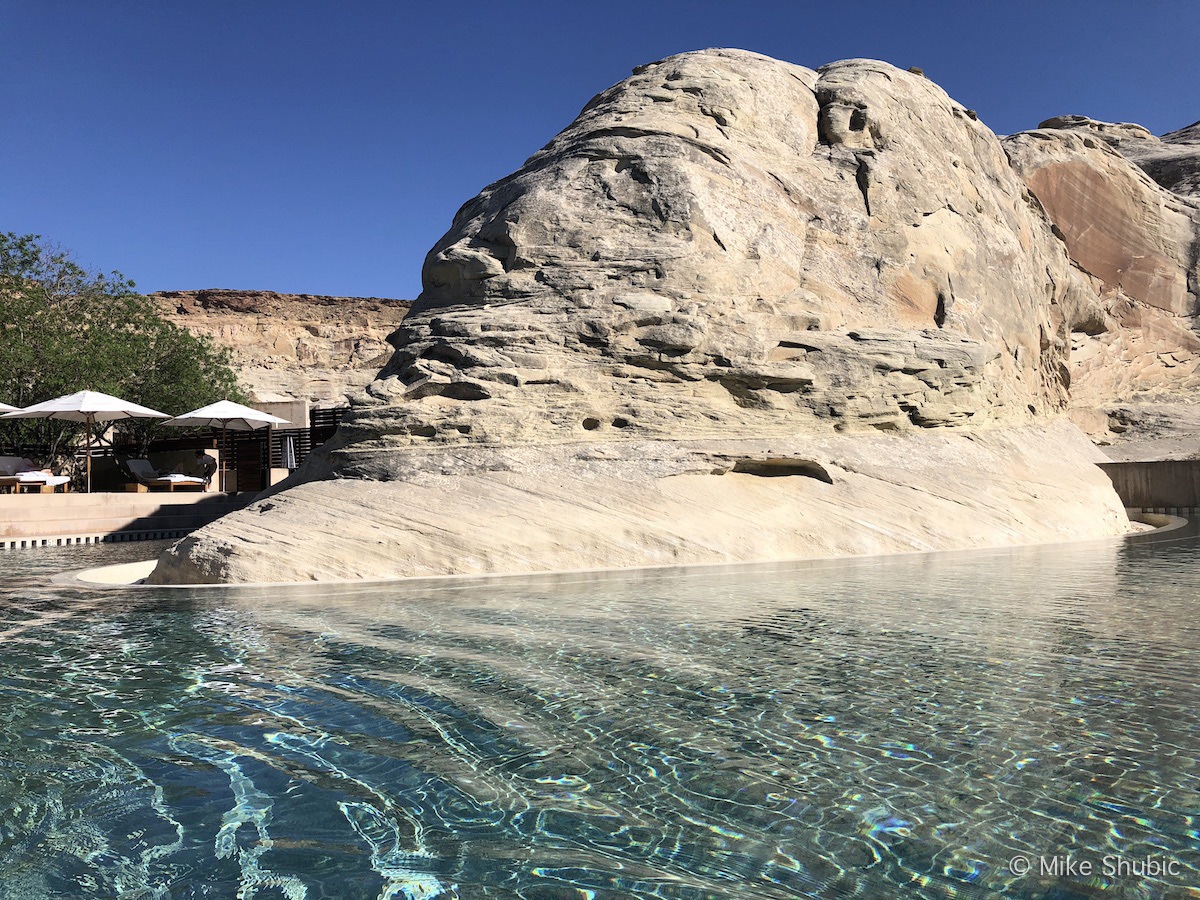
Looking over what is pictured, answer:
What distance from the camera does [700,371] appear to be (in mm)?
12359

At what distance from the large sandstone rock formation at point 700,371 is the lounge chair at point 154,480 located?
10.1 meters

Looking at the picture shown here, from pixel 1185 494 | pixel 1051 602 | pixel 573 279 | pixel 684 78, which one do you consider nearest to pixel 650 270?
pixel 573 279

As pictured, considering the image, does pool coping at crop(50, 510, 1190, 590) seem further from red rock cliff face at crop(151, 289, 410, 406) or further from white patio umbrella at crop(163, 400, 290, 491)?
red rock cliff face at crop(151, 289, 410, 406)

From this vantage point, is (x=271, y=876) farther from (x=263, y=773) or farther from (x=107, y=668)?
(x=107, y=668)

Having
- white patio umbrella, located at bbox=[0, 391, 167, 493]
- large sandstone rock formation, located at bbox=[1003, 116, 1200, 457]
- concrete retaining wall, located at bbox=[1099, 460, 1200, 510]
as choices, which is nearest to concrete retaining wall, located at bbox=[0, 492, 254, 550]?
white patio umbrella, located at bbox=[0, 391, 167, 493]

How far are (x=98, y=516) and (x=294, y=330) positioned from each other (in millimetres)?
37734

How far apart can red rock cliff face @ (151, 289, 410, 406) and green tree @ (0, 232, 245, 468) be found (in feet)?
69.8

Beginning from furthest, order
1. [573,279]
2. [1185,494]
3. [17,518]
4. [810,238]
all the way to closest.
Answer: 1. [1185,494]
2. [17,518]
3. [810,238]
4. [573,279]

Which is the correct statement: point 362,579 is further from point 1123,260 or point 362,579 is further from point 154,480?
point 1123,260

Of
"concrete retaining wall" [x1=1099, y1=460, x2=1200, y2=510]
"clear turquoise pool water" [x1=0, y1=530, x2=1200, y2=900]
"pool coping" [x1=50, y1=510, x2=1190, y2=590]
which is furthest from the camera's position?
"concrete retaining wall" [x1=1099, y1=460, x2=1200, y2=510]

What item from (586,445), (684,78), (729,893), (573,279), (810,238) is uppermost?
(684,78)

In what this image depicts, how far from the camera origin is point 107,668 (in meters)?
5.32

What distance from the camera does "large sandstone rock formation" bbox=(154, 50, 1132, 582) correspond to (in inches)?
403

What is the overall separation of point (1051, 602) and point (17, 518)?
15952 millimetres
